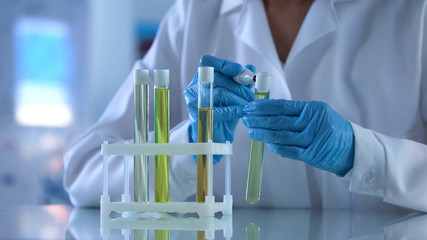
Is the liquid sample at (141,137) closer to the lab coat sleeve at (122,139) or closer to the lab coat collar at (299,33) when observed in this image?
the lab coat sleeve at (122,139)

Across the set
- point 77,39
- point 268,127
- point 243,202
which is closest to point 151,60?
point 243,202

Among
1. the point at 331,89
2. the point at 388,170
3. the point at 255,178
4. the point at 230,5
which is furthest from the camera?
the point at 230,5

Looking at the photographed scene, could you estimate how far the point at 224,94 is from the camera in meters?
1.17

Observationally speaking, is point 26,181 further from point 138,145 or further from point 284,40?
point 138,145

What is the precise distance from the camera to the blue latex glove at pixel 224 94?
116 centimetres

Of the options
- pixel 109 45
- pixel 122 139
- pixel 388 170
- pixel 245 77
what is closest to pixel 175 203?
pixel 245 77

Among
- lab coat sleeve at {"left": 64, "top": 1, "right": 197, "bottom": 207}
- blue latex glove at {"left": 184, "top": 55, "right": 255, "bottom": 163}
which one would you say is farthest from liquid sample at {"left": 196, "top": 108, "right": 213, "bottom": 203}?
lab coat sleeve at {"left": 64, "top": 1, "right": 197, "bottom": 207}

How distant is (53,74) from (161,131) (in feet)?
9.61

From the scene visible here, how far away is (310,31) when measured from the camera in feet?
5.18

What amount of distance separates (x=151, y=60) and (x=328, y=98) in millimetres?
637

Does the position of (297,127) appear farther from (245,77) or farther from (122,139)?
(122,139)

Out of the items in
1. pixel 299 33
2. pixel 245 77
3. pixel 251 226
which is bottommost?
pixel 251 226

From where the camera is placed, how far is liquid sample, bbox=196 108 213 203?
2.98ft

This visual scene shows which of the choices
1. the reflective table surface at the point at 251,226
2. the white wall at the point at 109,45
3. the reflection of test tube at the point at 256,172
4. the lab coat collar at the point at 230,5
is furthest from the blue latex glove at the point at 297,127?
the white wall at the point at 109,45
